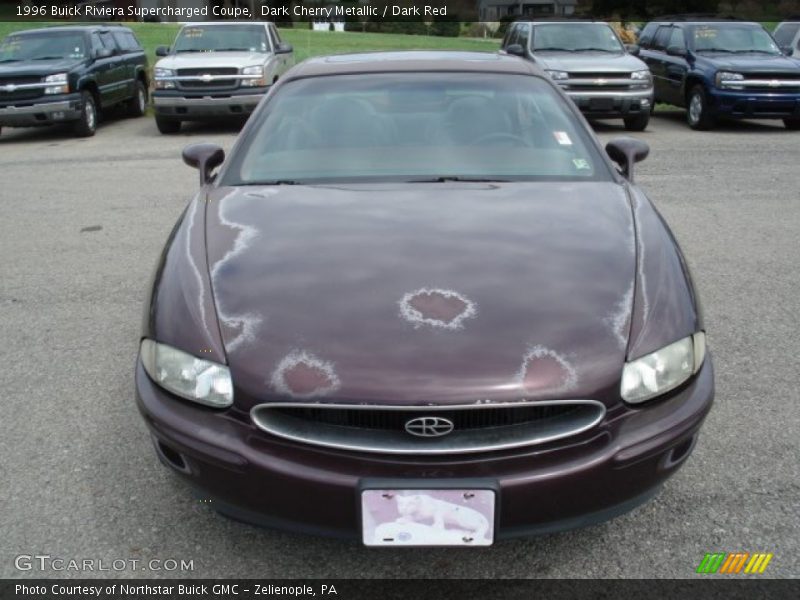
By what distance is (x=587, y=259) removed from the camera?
2.76 m

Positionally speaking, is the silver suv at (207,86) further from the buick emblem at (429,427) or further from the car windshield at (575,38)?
the buick emblem at (429,427)

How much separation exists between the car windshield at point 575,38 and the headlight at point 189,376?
11860mm

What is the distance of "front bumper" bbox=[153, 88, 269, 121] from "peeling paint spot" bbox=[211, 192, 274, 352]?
9.55 metres

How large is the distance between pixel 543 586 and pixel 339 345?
3.14 feet

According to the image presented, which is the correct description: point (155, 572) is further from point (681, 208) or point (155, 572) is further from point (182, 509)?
point (681, 208)

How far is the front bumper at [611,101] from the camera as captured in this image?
12086 mm

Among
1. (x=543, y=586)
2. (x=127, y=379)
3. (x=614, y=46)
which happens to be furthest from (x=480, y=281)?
(x=614, y=46)

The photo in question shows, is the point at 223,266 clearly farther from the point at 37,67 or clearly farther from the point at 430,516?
the point at 37,67

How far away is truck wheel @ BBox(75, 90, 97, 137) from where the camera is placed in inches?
500

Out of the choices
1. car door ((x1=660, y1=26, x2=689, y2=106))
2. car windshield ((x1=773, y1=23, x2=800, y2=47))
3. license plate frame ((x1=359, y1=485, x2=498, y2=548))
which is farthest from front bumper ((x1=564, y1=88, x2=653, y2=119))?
license plate frame ((x1=359, y1=485, x2=498, y2=548))

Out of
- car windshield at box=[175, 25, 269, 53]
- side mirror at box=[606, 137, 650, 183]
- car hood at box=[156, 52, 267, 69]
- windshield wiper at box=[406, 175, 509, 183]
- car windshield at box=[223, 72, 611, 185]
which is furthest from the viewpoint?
car windshield at box=[175, 25, 269, 53]

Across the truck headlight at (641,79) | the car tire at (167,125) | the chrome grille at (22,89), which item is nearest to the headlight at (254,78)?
the car tire at (167,125)

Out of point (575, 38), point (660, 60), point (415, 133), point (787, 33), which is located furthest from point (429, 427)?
point (787, 33)

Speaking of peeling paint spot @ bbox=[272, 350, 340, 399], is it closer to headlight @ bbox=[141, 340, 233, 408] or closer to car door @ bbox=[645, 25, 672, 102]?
headlight @ bbox=[141, 340, 233, 408]
